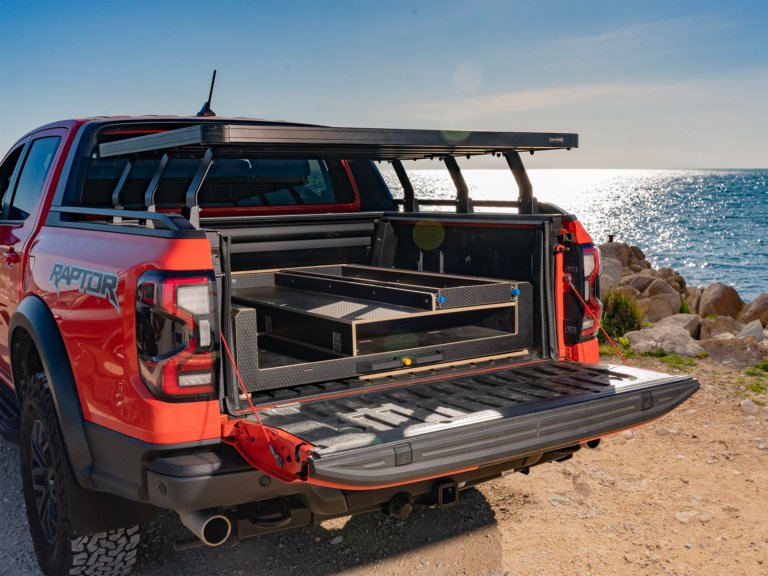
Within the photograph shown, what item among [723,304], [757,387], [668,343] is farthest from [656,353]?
[723,304]

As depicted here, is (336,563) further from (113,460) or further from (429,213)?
(429,213)

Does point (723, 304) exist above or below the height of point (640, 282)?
below

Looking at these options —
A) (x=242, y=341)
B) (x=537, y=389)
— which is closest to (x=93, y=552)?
(x=242, y=341)

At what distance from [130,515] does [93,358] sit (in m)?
0.74

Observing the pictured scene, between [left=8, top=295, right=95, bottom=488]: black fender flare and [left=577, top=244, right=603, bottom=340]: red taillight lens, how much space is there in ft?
8.30

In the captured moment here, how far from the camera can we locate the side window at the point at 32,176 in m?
4.84

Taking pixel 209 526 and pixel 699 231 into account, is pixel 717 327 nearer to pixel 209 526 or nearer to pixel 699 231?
pixel 209 526

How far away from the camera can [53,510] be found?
4102 millimetres

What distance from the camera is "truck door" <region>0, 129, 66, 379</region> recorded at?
15.3 feet

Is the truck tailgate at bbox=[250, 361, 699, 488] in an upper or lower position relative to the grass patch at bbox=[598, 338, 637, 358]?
upper

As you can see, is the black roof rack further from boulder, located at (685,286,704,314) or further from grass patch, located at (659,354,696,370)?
boulder, located at (685,286,704,314)

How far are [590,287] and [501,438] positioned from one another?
4.61ft

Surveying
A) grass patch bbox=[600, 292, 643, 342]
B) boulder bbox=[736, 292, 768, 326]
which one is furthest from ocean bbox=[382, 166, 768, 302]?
boulder bbox=[736, 292, 768, 326]

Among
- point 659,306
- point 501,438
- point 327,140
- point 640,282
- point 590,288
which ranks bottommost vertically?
point 640,282
